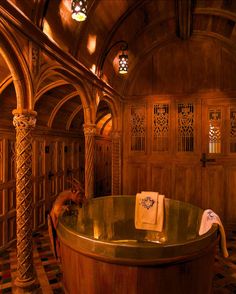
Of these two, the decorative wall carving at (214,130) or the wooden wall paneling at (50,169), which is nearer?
the decorative wall carving at (214,130)

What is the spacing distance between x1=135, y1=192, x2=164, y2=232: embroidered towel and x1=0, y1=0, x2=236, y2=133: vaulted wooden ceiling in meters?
2.48

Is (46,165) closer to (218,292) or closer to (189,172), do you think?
(189,172)

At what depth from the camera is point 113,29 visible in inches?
167

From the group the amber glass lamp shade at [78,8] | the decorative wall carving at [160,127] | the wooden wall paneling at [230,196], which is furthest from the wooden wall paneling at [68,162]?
the amber glass lamp shade at [78,8]

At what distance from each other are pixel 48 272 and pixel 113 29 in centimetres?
417

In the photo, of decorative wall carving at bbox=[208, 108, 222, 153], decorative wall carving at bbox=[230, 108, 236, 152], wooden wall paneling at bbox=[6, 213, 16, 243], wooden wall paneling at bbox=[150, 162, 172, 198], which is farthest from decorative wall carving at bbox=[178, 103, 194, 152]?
wooden wall paneling at bbox=[6, 213, 16, 243]

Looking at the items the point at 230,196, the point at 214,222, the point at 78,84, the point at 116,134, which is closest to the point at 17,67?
the point at 78,84

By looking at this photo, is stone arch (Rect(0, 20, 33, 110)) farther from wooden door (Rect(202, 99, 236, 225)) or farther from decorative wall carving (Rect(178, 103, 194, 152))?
wooden door (Rect(202, 99, 236, 225))

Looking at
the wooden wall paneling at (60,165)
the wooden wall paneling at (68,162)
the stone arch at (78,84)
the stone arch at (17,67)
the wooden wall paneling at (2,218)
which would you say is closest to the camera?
the stone arch at (17,67)

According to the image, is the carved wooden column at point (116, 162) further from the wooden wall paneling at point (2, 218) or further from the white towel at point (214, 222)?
the white towel at point (214, 222)

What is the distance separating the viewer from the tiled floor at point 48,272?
299 cm

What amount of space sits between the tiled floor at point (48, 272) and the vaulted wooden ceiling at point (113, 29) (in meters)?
2.70

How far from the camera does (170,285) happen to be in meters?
2.17

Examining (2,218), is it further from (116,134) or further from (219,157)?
(219,157)
